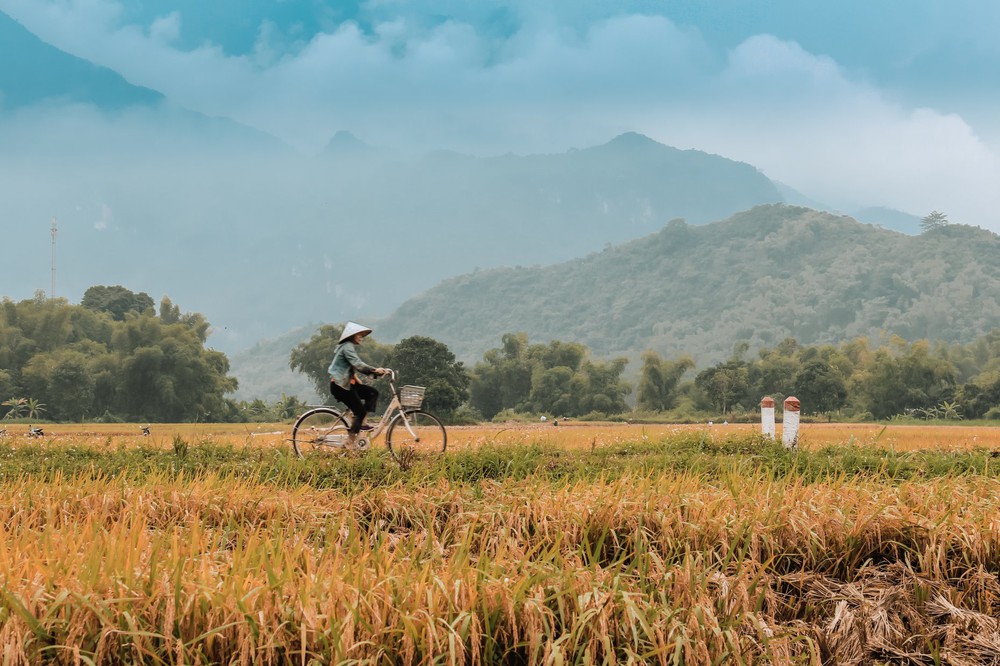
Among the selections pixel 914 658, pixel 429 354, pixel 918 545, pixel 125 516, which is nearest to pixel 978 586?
pixel 918 545

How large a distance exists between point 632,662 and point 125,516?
4.89 m

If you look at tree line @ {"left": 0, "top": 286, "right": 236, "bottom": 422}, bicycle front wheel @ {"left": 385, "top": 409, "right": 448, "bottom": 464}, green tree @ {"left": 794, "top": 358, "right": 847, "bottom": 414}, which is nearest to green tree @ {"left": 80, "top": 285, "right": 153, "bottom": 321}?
tree line @ {"left": 0, "top": 286, "right": 236, "bottom": 422}

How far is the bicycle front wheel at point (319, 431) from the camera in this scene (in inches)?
474

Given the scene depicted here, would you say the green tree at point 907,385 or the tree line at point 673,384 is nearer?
the tree line at point 673,384

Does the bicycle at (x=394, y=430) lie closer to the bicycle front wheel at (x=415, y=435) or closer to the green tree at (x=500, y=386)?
the bicycle front wheel at (x=415, y=435)

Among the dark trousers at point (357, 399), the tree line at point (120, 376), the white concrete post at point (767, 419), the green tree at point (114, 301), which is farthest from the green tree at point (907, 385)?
the green tree at point (114, 301)

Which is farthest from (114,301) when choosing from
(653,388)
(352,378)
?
(352,378)

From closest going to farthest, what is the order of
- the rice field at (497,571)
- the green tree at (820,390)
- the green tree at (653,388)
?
the rice field at (497,571) → the green tree at (820,390) → the green tree at (653,388)

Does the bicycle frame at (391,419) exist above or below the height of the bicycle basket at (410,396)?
below

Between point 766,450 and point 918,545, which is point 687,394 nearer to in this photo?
point 766,450

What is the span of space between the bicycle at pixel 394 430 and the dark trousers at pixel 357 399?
0.51 ft

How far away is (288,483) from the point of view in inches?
405

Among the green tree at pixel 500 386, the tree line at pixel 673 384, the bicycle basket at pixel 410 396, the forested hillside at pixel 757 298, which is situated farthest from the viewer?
the forested hillside at pixel 757 298

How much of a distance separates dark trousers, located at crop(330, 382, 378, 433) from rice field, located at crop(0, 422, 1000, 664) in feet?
3.89
